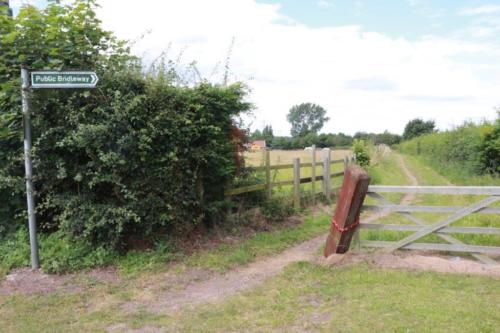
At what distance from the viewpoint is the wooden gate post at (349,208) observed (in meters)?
5.79

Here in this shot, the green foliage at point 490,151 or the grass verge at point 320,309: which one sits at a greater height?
the green foliage at point 490,151

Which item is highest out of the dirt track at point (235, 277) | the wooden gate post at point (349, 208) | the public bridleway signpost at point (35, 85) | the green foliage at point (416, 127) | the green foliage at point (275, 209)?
the green foliage at point (416, 127)

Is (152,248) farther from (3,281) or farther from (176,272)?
(3,281)

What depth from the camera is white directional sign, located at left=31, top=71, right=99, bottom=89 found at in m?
5.82

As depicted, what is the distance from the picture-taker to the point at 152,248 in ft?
22.0

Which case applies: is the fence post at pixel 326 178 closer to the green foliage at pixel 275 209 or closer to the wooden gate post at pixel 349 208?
the green foliage at pixel 275 209

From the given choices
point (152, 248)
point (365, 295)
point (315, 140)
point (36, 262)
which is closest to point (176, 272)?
point (152, 248)

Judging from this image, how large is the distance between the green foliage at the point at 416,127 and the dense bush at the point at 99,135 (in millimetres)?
86394

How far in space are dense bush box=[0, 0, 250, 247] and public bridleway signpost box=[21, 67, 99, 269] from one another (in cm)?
17

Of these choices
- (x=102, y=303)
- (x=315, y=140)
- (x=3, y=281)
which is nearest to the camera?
(x=102, y=303)

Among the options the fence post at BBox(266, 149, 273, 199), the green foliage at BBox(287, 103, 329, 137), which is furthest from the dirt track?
the green foliage at BBox(287, 103, 329, 137)

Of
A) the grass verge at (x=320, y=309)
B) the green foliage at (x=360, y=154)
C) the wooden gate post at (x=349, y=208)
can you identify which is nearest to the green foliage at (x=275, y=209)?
the wooden gate post at (x=349, y=208)

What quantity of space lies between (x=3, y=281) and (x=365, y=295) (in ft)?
16.2

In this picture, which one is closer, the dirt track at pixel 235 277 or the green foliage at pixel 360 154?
the dirt track at pixel 235 277
